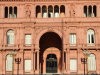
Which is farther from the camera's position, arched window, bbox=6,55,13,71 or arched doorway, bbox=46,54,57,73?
arched doorway, bbox=46,54,57,73

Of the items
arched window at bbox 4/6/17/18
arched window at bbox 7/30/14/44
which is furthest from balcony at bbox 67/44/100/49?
arched window at bbox 4/6/17/18

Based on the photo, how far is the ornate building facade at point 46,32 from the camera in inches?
1574

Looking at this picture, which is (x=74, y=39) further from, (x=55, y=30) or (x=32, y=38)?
(x=32, y=38)

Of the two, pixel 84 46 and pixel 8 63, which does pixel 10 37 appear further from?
pixel 84 46

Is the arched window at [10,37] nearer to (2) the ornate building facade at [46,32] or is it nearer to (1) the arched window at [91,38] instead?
(2) the ornate building facade at [46,32]

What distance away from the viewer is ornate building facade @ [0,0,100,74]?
131 ft

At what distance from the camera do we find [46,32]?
41.1 meters

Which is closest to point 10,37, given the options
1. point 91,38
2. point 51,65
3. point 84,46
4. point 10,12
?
point 10,12

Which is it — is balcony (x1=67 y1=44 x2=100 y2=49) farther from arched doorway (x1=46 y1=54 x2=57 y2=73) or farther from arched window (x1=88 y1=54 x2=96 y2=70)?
arched doorway (x1=46 y1=54 x2=57 y2=73)

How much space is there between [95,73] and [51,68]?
1105 centimetres

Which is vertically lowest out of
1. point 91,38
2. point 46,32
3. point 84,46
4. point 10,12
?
point 84,46

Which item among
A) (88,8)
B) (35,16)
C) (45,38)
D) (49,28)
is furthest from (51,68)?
(88,8)

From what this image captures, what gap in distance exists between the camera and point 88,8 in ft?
137

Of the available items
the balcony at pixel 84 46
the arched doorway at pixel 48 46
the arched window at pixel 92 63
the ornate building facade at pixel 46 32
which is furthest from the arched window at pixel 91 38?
the arched doorway at pixel 48 46
